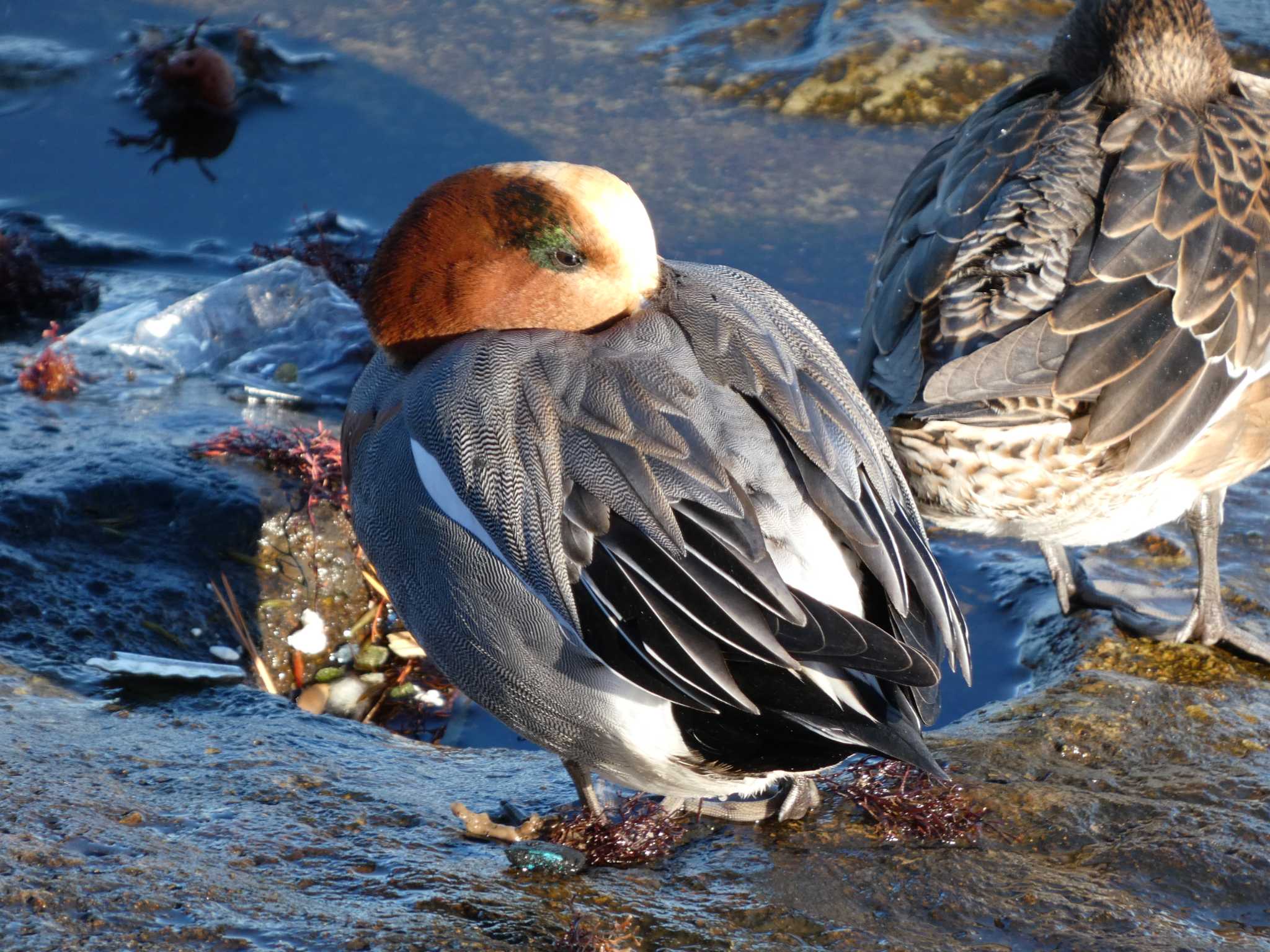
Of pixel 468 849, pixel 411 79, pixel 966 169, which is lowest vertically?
pixel 468 849

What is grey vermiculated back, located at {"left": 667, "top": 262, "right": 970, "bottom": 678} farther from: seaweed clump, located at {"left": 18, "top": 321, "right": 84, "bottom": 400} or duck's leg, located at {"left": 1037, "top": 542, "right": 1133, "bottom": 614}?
seaweed clump, located at {"left": 18, "top": 321, "right": 84, "bottom": 400}

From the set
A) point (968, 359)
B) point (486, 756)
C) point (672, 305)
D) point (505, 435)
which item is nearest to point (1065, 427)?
point (968, 359)

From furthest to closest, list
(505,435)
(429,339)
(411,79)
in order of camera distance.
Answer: (411,79) < (429,339) < (505,435)

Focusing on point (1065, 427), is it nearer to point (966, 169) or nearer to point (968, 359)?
point (968, 359)

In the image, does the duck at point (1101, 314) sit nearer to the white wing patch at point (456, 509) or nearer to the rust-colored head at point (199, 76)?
the white wing patch at point (456, 509)

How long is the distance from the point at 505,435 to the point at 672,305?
55 centimetres

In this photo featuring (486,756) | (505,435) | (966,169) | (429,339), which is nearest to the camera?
(505,435)

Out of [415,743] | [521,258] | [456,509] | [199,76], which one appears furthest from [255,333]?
[456,509]

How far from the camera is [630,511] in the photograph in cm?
236

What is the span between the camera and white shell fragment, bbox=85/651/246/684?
3281 mm

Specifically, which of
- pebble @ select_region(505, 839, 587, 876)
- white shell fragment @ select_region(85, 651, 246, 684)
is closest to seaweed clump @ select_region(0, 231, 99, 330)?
white shell fragment @ select_region(85, 651, 246, 684)

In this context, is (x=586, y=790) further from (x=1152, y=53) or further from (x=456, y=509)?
(x=1152, y=53)

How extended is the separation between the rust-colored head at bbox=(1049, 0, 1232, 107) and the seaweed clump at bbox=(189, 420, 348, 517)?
97.1 inches

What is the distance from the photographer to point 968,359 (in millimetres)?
2988
